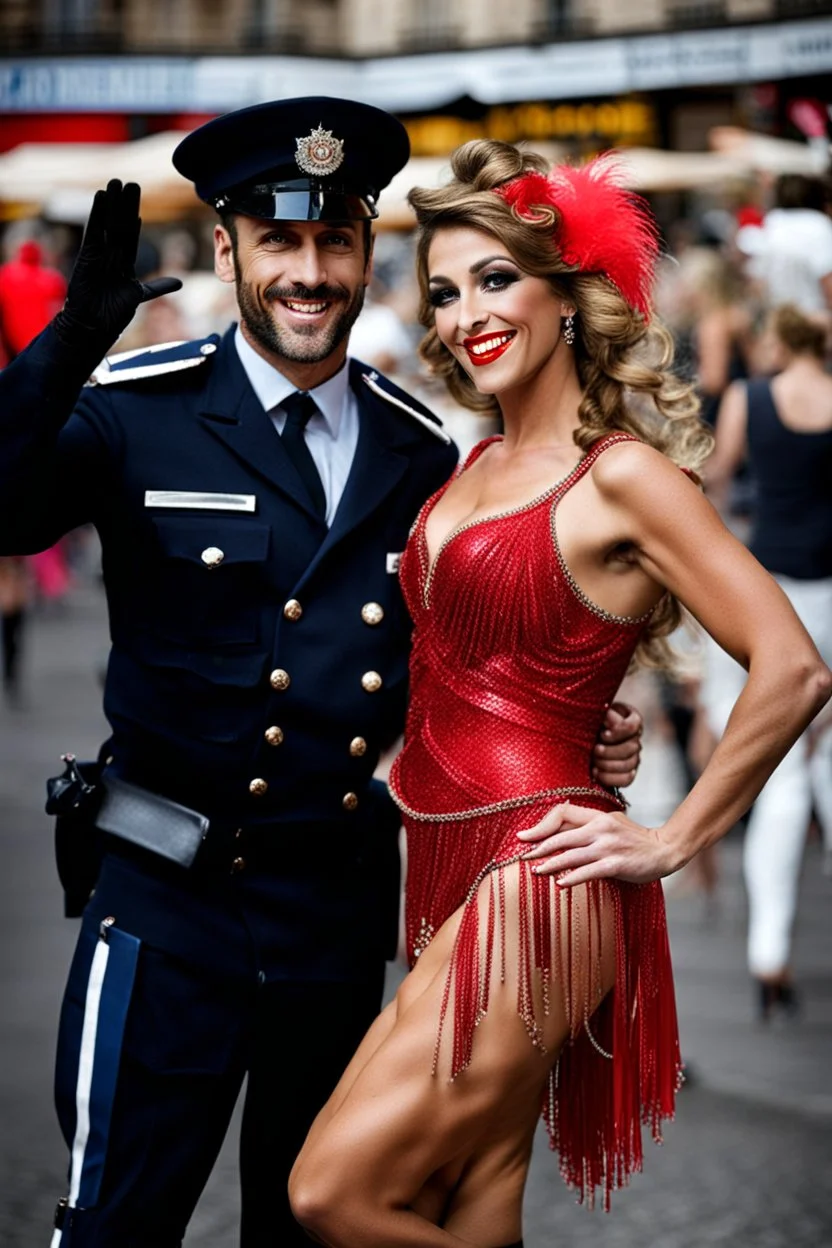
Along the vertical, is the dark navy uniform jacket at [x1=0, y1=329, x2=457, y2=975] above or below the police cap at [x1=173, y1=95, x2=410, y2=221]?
below

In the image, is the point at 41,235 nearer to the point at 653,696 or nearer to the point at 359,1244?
the point at 653,696

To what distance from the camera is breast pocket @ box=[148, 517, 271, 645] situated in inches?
132

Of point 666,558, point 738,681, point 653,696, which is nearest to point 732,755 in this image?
point 666,558

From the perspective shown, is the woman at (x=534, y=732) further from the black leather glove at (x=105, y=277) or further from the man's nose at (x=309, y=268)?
the black leather glove at (x=105, y=277)

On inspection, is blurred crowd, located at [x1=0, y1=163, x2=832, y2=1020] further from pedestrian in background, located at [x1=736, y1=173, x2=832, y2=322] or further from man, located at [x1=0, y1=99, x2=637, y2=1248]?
man, located at [x1=0, y1=99, x2=637, y2=1248]

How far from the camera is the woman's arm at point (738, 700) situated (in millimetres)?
3047

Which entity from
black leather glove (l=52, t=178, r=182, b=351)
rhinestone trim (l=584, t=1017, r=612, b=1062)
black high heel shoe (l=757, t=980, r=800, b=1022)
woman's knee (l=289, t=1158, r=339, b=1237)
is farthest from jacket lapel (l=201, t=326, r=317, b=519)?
black high heel shoe (l=757, t=980, r=800, b=1022)

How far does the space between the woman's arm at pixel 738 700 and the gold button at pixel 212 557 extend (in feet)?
2.22

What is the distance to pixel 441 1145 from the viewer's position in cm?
310

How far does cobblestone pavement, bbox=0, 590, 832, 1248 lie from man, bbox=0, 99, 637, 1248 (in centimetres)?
137

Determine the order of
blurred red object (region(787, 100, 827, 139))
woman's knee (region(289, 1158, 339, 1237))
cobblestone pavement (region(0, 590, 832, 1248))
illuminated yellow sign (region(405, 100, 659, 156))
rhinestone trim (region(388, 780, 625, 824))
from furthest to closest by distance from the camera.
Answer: illuminated yellow sign (region(405, 100, 659, 156)) < blurred red object (region(787, 100, 827, 139)) < cobblestone pavement (region(0, 590, 832, 1248)) < rhinestone trim (region(388, 780, 625, 824)) < woman's knee (region(289, 1158, 339, 1237))

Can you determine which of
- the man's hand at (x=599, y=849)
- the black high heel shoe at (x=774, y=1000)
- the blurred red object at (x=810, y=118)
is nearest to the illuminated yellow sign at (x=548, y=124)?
the blurred red object at (x=810, y=118)

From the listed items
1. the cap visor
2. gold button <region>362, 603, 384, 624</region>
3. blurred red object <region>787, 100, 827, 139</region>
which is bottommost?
gold button <region>362, 603, 384, 624</region>

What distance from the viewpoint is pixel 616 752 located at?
11.0 ft
